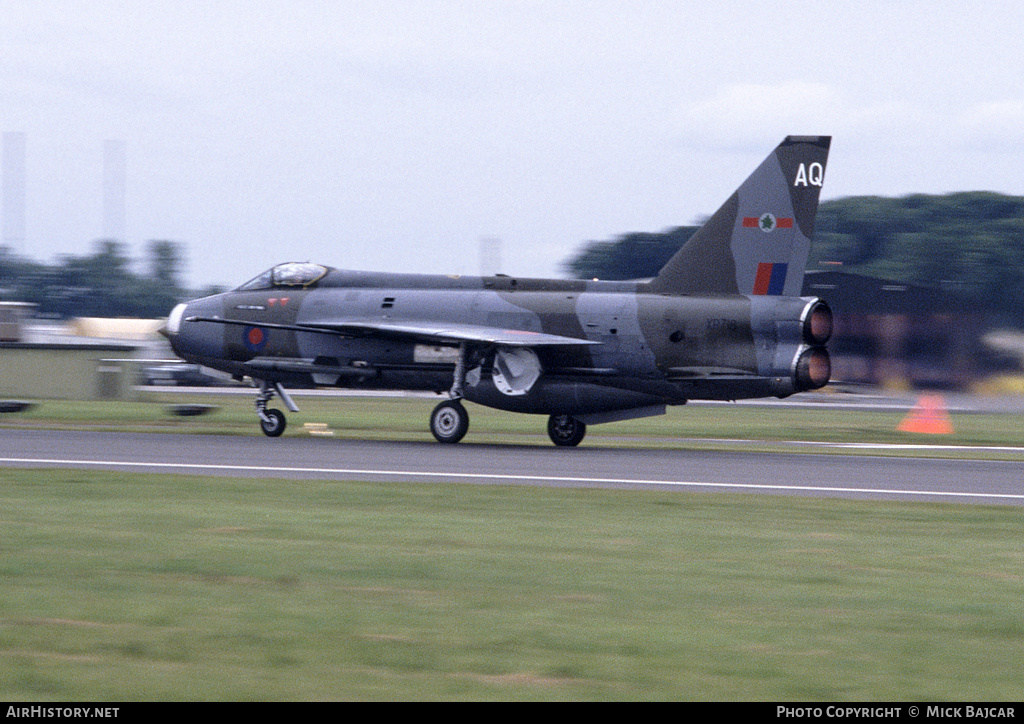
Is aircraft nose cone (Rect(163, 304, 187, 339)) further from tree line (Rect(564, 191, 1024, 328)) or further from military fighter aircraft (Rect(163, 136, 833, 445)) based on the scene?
tree line (Rect(564, 191, 1024, 328))

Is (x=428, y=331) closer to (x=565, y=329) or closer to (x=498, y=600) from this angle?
(x=565, y=329)

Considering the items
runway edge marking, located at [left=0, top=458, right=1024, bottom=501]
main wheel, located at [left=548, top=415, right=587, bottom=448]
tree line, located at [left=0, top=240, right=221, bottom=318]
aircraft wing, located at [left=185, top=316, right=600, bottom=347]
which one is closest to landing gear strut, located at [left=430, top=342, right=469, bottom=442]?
aircraft wing, located at [left=185, top=316, right=600, bottom=347]

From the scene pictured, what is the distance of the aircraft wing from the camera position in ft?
69.3

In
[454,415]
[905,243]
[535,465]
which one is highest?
[905,243]

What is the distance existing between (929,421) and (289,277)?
50.8 ft

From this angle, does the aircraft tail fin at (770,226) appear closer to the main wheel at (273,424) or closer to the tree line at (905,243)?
the main wheel at (273,424)

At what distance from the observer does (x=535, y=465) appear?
58.1ft

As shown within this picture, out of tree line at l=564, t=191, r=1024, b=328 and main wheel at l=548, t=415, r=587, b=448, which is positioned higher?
tree line at l=564, t=191, r=1024, b=328

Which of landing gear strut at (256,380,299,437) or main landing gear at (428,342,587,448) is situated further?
landing gear strut at (256,380,299,437)

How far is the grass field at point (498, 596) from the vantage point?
20.5 feet

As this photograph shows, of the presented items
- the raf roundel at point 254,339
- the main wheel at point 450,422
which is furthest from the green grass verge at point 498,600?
the raf roundel at point 254,339

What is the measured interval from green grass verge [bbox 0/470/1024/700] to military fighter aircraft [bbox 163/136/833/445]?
7642 millimetres

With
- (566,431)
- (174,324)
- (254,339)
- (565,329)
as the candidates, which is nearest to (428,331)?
(565,329)
